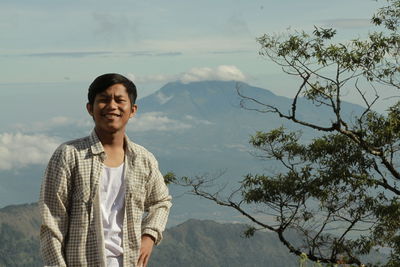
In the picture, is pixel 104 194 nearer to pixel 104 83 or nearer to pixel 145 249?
pixel 145 249

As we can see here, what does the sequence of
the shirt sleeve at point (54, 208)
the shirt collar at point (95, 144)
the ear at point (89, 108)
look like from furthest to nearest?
the ear at point (89, 108)
the shirt collar at point (95, 144)
the shirt sleeve at point (54, 208)

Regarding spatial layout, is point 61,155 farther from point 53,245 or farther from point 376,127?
point 376,127

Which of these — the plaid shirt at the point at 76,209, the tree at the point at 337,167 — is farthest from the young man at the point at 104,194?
the tree at the point at 337,167

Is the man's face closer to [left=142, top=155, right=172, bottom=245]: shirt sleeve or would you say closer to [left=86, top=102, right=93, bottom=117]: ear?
[left=86, top=102, right=93, bottom=117]: ear

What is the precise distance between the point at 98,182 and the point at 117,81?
0.50 m

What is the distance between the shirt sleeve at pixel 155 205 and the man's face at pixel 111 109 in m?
0.29

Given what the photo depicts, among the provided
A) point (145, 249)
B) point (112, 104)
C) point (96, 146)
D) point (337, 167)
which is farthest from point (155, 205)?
point (337, 167)

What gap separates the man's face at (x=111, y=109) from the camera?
10.8ft

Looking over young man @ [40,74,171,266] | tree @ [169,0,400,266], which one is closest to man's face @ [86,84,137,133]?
young man @ [40,74,171,266]

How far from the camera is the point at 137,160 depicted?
339cm

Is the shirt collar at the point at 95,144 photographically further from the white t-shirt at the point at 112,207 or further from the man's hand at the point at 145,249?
the man's hand at the point at 145,249

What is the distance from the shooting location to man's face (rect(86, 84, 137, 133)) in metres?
3.29

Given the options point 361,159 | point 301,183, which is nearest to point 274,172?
point 301,183

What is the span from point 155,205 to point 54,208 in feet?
1.89
